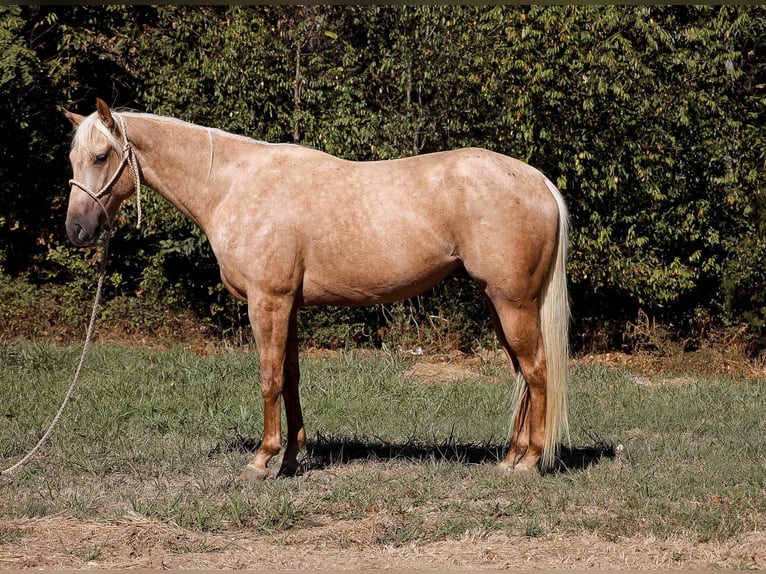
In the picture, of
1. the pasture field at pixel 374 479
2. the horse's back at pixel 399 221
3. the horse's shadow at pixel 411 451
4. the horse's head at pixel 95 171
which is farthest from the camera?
the horse's shadow at pixel 411 451

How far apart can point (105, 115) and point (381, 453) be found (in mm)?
2820

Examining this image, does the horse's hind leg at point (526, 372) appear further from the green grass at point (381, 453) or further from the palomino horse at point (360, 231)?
the green grass at point (381, 453)

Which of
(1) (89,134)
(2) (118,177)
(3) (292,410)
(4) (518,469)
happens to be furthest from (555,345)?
(1) (89,134)

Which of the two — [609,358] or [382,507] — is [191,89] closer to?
[609,358]

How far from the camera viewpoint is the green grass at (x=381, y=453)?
497cm

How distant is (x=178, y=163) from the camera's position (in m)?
5.96

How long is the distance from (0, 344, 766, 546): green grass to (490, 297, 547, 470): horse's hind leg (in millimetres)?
198

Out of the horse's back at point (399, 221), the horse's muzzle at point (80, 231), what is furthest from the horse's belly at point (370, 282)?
the horse's muzzle at point (80, 231)

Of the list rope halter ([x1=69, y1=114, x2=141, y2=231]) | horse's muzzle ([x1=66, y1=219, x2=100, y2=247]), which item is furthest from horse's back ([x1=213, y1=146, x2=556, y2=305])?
horse's muzzle ([x1=66, y1=219, x2=100, y2=247])

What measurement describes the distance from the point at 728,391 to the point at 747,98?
465 centimetres

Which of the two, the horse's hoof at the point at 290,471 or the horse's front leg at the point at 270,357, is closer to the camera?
the horse's front leg at the point at 270,357

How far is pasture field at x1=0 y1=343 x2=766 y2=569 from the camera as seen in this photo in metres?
4.52

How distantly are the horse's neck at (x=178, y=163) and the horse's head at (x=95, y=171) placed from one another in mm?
130

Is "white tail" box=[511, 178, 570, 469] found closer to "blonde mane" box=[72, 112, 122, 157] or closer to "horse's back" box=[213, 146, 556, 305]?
"horse's back" box=[213, 146, 556, 305]
